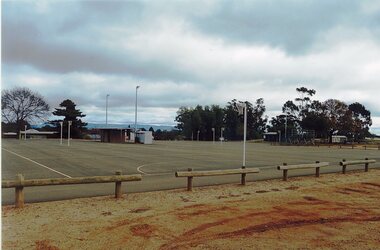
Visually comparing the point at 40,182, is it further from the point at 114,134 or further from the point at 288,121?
the point at 288,121

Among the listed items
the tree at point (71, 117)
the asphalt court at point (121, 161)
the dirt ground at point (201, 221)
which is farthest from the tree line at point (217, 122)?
the dirt ground at point (201, 221)

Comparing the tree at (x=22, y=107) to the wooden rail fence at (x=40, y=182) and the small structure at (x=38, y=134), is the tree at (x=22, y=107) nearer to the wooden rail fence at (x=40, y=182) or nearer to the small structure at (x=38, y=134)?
the small structure at (x=38, y=134)

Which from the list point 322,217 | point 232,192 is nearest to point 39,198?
point 232,192

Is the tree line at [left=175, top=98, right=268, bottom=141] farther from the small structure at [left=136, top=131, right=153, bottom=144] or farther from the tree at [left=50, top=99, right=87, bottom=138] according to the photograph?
the small structure at [left=136, top=131, right=153, bottom=144]

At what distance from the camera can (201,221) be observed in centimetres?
761

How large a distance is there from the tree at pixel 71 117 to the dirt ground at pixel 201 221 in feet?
260

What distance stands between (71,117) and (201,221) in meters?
83.3

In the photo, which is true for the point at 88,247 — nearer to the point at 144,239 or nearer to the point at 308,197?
the point at 144,239

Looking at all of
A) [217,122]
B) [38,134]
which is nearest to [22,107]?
[38,134]

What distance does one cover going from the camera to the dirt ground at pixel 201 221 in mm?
6207

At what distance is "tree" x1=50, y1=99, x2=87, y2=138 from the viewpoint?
85938 millimetres

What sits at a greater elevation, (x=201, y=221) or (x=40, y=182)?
(x=40, y=182)

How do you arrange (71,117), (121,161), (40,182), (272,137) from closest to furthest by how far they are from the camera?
(40,182) → (121,161) → (71,117) → (272,137)

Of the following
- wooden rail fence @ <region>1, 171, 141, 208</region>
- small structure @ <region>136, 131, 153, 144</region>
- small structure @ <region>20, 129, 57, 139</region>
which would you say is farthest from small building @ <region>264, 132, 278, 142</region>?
wooden rail fence @ <region>1, 171, 141, 208</region>
